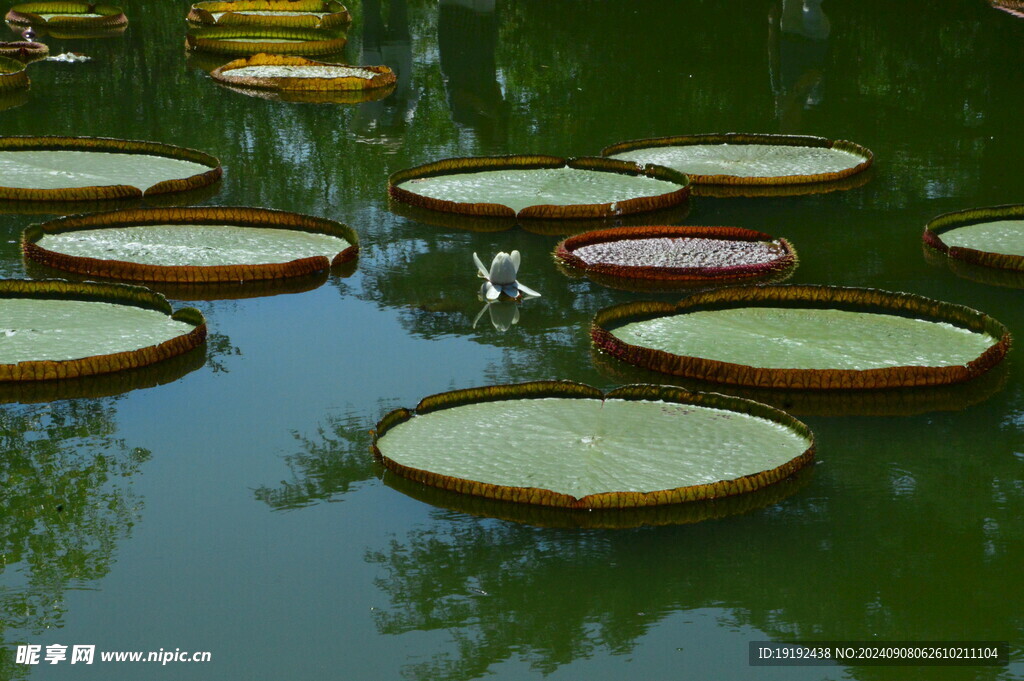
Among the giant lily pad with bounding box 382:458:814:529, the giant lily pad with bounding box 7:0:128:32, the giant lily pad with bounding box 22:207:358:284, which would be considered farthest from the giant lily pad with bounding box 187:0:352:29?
the giant lily pad with bounding box 382:458:814:529

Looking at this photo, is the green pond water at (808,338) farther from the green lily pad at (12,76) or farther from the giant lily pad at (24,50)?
the giant lily pad at (24,50)

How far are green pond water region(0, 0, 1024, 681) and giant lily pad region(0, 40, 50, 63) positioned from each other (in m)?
4.55

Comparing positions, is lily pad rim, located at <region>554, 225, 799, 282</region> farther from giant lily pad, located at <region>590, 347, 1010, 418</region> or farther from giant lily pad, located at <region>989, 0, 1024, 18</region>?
giant lily pad, located at <region>989, 0, 1024, 18</region>

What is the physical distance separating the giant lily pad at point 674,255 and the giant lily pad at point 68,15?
9.21 metres

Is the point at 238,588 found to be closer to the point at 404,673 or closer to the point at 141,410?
the point at 404,673

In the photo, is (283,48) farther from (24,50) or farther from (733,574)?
(733,574)

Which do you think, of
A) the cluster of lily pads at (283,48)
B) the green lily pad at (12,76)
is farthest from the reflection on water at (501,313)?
the green lily pad at (12,76)

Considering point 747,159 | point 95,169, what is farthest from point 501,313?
point 95,169

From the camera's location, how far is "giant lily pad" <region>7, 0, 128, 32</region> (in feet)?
45.6

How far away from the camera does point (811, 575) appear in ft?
11.4

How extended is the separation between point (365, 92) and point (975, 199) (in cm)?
514

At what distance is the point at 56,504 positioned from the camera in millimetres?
3846

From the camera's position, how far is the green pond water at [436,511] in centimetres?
316

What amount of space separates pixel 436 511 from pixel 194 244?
9.53ft
